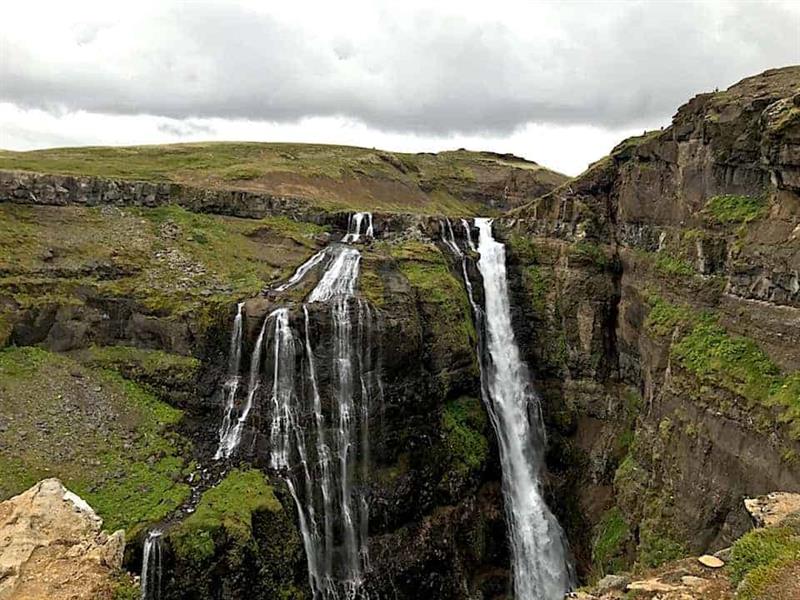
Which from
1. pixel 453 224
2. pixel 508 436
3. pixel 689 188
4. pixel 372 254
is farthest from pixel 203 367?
pixel 689 188

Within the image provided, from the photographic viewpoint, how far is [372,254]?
1178 inches

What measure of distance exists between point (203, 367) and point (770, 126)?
2106 centimetres

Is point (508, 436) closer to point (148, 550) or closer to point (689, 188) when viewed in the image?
point (689, 188)

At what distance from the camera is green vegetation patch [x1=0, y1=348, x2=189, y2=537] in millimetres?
18062

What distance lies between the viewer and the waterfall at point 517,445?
24625mm

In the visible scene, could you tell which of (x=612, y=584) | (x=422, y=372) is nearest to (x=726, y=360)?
(x=422, y=372)

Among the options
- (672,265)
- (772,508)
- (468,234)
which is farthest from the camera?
A: (468,234)

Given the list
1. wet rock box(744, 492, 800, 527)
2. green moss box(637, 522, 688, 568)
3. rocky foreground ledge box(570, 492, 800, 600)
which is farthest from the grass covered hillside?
rocky foreground ledge box(570, 492, 800, 600)

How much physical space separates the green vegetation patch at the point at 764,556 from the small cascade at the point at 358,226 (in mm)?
26368

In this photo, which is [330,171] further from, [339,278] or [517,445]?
[517,445]

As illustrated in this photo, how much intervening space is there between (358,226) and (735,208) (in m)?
20.0

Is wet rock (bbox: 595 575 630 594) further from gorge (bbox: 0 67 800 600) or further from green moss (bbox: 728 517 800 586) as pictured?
green moss (bbox: 728 517 800 586)

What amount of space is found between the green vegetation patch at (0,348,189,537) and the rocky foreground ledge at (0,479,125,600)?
90 centimetres

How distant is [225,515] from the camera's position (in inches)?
715
